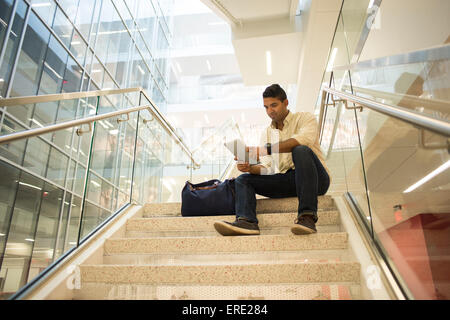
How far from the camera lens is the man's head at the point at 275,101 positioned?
2592 mm

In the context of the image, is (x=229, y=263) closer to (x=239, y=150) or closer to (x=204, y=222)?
(x=204, y=222)

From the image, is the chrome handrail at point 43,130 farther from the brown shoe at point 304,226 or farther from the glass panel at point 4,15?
the glass panel at point 4,15

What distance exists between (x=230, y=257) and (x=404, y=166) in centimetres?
111

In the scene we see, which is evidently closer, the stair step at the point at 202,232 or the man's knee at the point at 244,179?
the stair step at the point at 202,232

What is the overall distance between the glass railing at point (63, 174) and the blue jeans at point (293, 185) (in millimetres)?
1040

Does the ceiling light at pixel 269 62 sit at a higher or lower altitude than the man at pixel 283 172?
higher

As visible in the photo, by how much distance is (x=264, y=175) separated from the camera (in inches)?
96.5

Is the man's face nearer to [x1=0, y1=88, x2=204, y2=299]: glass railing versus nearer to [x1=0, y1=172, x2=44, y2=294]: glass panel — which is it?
[x1=0, y1=88, x2=204, y2=299]: glass railing

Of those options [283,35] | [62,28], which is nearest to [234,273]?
[62,28]

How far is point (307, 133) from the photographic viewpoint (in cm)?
233

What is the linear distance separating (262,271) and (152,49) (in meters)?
9.00

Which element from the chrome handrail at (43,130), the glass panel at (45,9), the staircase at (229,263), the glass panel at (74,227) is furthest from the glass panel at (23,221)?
the glass panel at (45,9)
